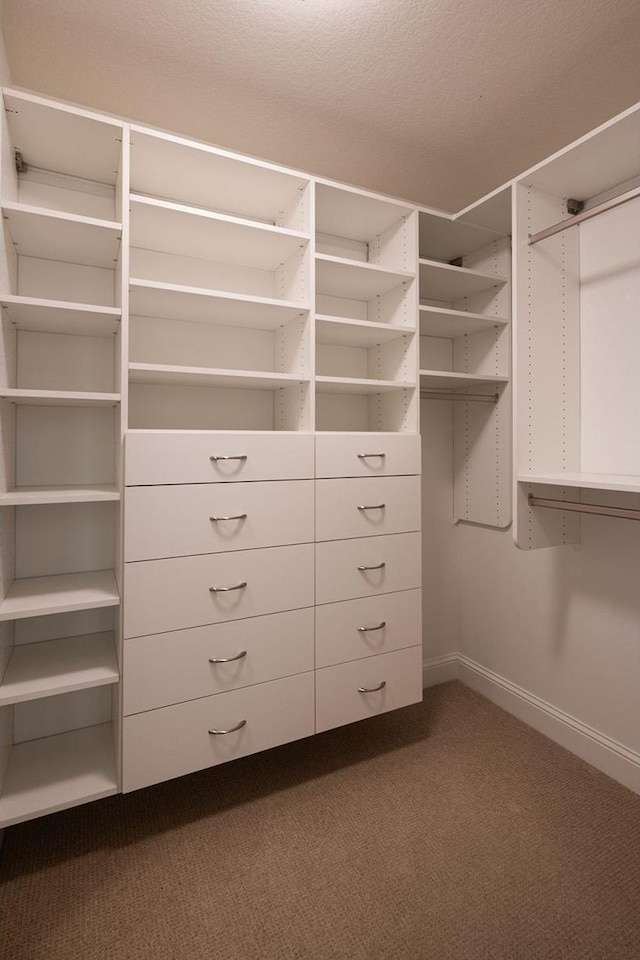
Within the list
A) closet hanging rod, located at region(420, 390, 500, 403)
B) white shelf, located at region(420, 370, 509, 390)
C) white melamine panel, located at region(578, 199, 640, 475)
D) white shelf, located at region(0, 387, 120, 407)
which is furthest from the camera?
closet hanging rod, located at region(420, 390, 500, 403)

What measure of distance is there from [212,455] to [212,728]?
36.9 inches

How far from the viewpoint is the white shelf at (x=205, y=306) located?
1661mm

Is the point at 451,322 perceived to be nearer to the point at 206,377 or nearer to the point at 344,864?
the point at 206,377

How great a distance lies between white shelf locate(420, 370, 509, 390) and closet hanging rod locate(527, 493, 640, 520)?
63 cm

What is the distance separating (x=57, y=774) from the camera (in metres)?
1.62

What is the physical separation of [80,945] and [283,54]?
266 cm

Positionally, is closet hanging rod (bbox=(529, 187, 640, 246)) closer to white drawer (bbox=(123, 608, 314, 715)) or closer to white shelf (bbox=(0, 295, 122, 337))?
white shelf (bbox=(0, 295, 122, 337))

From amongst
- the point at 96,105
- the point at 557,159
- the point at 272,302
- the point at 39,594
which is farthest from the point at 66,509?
the point at 557,159

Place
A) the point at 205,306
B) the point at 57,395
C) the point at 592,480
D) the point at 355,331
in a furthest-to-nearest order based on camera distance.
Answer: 1. the point at 355,331
2. the point at 205,306
3. the point at 592,480
4. the point at 57,395

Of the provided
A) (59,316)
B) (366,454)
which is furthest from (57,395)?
(366,454)

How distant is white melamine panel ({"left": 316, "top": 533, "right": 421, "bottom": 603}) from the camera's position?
1882 mm

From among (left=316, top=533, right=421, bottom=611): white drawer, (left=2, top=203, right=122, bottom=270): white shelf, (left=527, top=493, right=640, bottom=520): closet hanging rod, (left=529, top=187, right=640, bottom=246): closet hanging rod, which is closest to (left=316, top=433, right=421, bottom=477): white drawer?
(left=316, top=533, right=421, bottom=611): white drawer

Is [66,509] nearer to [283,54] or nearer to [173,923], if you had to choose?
[173,923]

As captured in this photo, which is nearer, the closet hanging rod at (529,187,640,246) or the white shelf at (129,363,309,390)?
the closet hanging rod at (529,187,640,246)
